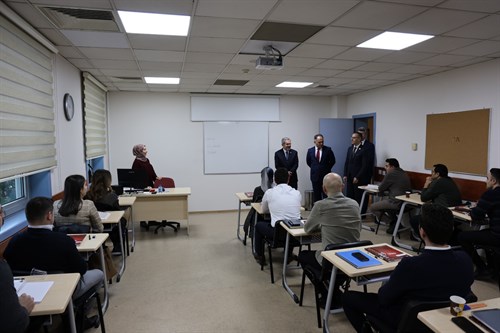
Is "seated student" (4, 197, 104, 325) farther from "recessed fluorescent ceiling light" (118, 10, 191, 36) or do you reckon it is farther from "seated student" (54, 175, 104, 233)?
"recessed fluorescent ceiling light" (118, 10, 191, 36)

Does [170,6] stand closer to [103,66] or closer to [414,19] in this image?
[414,19]

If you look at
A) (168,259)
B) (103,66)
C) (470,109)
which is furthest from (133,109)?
(470,109)

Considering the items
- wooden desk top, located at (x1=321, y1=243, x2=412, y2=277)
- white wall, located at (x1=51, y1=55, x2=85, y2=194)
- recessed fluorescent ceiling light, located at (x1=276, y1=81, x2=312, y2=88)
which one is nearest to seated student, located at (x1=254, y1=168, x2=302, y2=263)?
wooden desk top, located at (x1=321, y1=243, x2=412, y2=277)

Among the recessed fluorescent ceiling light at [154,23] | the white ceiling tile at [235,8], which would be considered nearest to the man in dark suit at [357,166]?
the white ceiling tile at [235,8]

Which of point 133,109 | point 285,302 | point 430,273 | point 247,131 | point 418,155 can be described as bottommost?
point 285,302

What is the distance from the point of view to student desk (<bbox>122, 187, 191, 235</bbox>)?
5.08 meters

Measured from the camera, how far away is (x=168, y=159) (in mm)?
7004

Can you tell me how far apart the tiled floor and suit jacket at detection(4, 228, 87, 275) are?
3.09 ft

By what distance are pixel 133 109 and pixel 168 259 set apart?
381 cm

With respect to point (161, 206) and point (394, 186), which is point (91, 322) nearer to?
point (161, 206)

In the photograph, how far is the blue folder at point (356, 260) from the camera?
2.15m

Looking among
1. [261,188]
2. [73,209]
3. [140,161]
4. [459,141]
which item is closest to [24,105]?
[73,209]

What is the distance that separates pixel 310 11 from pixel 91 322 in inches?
128

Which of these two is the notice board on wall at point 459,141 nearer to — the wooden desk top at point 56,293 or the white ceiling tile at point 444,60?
the white ceiling tile at point 444,60
